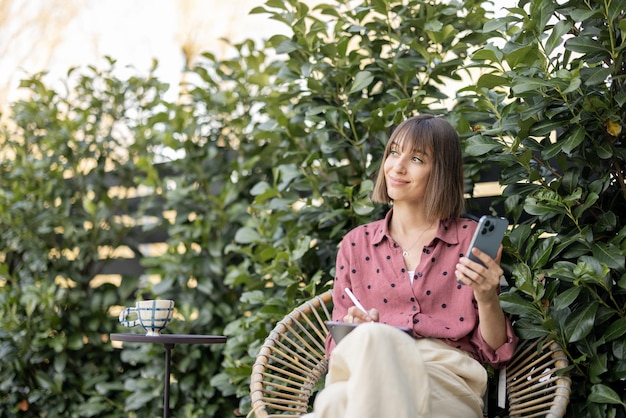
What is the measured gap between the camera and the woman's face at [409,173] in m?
2.02

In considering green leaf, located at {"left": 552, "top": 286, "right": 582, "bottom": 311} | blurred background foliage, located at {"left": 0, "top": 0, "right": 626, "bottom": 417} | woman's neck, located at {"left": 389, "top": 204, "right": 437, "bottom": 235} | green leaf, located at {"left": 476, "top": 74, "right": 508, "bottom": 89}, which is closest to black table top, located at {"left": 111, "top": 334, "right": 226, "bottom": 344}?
blurred background foliage, located at {"left": 0, "top": 0, "right": 626, "bottom": 417}

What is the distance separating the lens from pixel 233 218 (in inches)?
122

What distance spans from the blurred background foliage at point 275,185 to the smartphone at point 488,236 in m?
0.19

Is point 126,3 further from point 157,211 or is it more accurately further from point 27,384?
point 27,384

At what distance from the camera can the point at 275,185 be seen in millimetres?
2754

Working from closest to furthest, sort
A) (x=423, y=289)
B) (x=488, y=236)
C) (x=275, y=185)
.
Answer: (x=488, y=236), (x=423, y=289), (x=275, y=185)

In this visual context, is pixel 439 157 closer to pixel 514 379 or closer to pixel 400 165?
pixel 400 165

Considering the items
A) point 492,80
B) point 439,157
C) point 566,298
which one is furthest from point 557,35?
point 566,298

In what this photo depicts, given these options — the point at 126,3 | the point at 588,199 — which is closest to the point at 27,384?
the point at 588,199

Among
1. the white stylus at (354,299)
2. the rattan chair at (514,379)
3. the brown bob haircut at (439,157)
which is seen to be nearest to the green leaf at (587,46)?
the brown bob haircut at (439,157)

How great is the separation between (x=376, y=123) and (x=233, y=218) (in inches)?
35.3

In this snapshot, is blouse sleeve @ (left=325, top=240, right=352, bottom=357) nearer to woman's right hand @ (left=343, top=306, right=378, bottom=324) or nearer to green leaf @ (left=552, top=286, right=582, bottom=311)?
woman's right hand @ (left=343, top=306, right=378, bottom=324)

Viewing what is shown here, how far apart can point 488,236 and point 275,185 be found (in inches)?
45.4

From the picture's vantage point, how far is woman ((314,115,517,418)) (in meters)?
1.64
